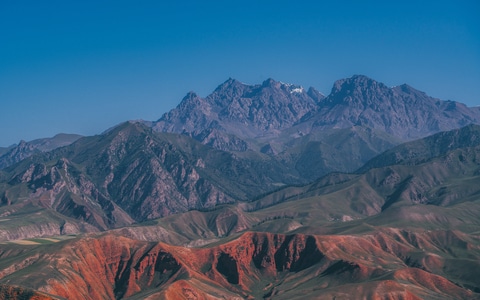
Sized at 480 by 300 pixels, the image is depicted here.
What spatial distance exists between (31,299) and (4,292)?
11.1 m

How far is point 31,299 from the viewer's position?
177 meters

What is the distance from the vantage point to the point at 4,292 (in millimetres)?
183750
